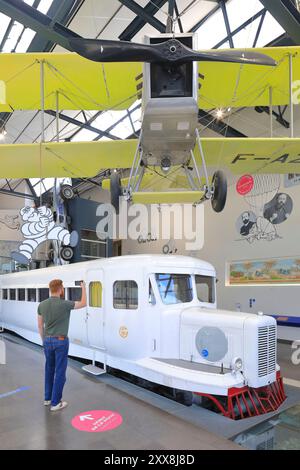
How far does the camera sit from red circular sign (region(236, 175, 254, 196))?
1073 centimetres

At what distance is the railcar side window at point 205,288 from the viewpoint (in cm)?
529

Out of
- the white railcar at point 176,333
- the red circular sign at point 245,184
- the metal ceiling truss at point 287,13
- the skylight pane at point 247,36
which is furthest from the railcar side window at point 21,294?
the skylight pane at point 247,36

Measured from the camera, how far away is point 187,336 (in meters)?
4.70

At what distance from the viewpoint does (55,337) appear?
3924 mm

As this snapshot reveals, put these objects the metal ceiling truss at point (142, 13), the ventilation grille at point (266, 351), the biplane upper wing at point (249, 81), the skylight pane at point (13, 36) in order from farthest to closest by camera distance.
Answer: the skylight pane at point (13, 36) < the metal ceiling truss at point (142, 13) < the biplane upper wing at point (249, 81) < the ventilation grille at point (266, 351)

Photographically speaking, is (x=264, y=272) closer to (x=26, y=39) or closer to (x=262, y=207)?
(x=262, y=207)

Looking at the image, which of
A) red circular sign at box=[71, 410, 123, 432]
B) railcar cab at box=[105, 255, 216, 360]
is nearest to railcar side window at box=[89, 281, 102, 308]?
railcar cab at box=[105, 255, 216, 360]

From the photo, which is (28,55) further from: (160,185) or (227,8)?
(227,8)

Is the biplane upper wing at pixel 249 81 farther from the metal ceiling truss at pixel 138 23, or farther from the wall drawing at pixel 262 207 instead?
the wall drawing at pixel 262 207

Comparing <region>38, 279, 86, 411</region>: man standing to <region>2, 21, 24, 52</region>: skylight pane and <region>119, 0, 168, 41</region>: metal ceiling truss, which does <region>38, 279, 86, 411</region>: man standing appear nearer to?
<region>119, 0, 168, 41</region>: metal ceiling truss

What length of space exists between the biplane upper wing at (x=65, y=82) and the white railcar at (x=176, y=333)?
8.83 feet

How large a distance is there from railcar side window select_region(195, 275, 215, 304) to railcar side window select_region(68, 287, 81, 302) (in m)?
2.27
